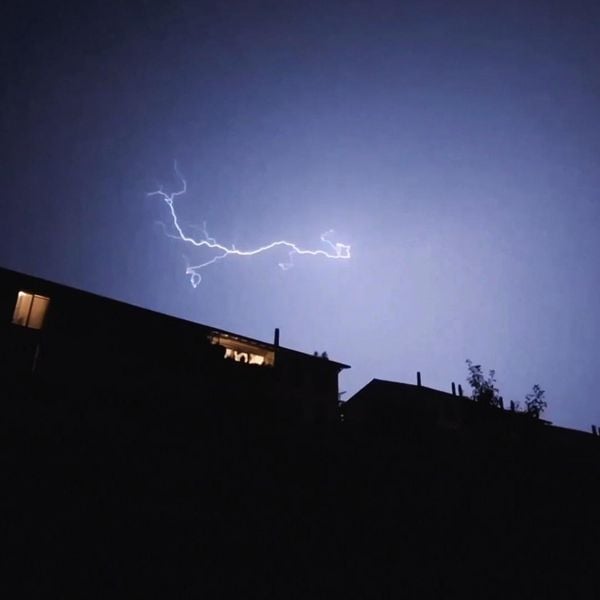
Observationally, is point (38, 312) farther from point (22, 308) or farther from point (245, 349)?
point (245, 349)

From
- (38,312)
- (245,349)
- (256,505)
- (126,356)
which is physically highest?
(245,349)

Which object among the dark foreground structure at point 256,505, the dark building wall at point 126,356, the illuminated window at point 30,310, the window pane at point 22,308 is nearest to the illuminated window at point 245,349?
the dark building wall at point 126,356

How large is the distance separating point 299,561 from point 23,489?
4.69 metres

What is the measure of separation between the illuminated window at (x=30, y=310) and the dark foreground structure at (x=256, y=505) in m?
7.68

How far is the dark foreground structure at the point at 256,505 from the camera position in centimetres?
608

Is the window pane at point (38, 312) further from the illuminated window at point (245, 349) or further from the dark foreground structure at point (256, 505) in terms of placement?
the illuminated window at point (245, 349)

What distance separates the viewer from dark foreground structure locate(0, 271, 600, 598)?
19.9 feet

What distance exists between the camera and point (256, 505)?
8.16m

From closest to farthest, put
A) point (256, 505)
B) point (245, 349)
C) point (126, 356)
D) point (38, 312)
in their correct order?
point (256, 505)
point (38, 312)
point (126, 356)
point (245, 349)

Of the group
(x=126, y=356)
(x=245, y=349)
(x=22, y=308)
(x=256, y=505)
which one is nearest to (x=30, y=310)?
(x=22, y=308)

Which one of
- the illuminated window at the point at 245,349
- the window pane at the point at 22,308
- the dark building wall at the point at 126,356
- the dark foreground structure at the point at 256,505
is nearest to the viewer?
Result: the dark foreground structure at the point at 256,505

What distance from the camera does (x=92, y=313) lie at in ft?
67.9

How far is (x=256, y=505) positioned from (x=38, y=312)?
653 inches

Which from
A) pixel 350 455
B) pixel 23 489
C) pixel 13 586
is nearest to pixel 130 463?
pixel 23 489
